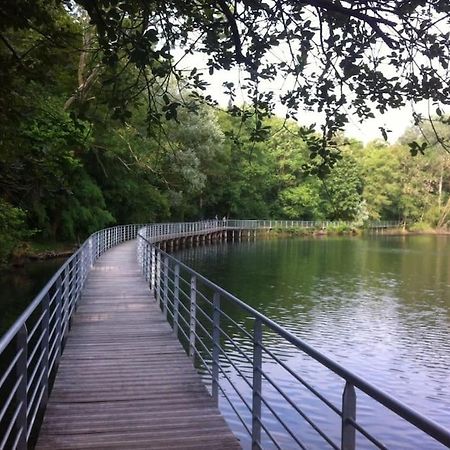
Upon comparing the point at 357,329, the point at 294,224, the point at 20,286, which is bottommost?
the point at 357,329

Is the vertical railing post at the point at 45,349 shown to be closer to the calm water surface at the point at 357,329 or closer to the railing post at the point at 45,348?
the railing post at the point at 45,348

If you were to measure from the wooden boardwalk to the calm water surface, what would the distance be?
1.95 m

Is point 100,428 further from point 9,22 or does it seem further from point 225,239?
point 225,239

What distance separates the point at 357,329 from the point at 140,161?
45.1 ft

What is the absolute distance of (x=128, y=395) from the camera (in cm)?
536

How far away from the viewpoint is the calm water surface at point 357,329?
8836 millimetres

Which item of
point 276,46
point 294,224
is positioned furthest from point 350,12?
point 294,224

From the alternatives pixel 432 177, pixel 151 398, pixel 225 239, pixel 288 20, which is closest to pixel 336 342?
pixel 151 398

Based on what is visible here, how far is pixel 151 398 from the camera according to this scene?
527 centimetres

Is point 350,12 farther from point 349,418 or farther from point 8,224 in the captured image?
point 8,224

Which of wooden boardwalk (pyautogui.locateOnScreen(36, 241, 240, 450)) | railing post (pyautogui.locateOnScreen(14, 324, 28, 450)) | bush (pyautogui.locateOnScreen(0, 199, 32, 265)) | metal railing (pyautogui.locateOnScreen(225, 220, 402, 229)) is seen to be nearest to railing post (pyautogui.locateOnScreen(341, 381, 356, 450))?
wooden boardwalk (pyautogui.locateOnScreen(36, 241, 240, 450))

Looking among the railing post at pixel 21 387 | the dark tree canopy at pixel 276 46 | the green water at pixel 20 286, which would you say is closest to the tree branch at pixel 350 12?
the dark tree canopy at pixel 276 46

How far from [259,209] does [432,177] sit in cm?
2713

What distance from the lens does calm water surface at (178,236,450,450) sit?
8.84 m
